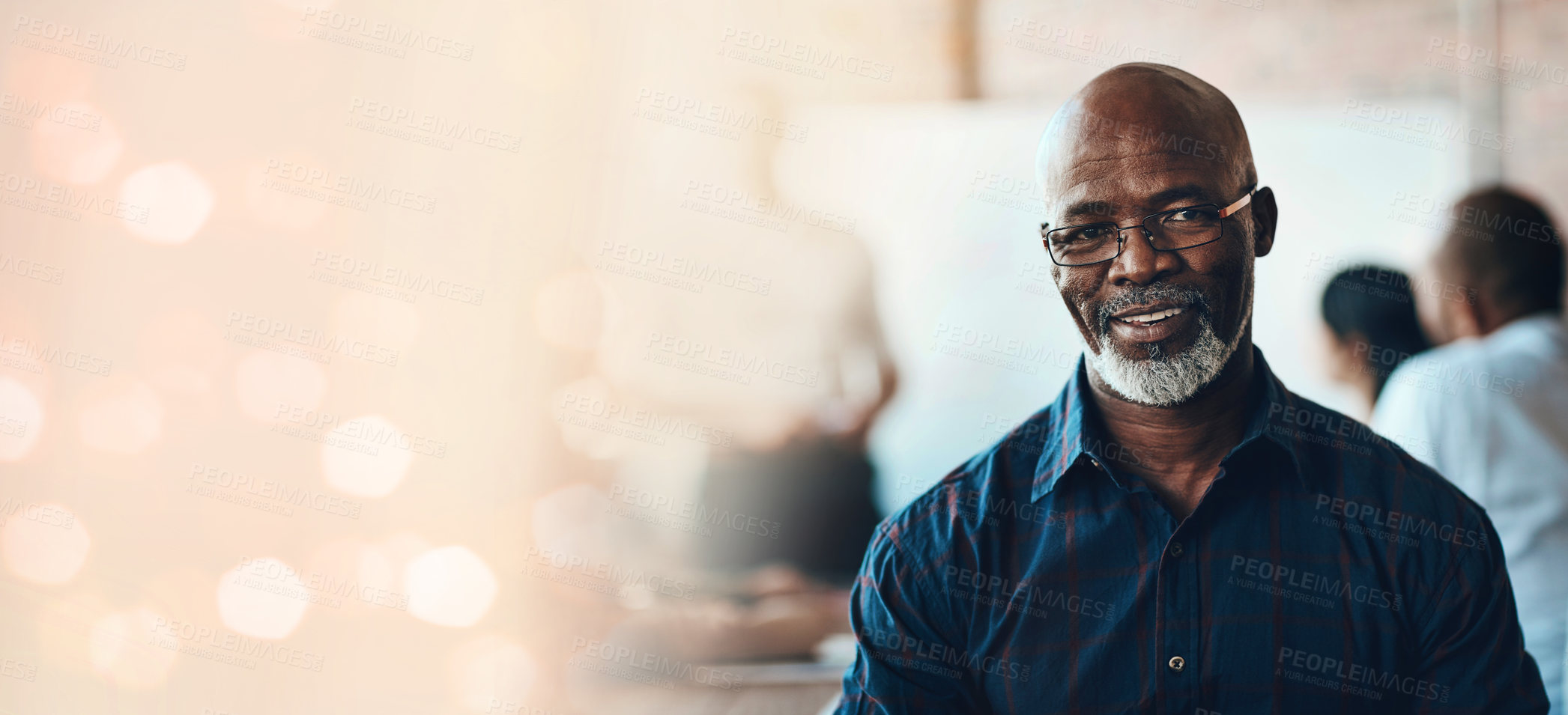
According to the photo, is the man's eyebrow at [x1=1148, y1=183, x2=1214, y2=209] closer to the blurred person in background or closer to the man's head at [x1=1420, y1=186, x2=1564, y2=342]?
the blurred person in background

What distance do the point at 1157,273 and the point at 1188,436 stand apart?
8.4 inches

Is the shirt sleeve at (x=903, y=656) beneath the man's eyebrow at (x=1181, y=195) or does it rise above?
beneath

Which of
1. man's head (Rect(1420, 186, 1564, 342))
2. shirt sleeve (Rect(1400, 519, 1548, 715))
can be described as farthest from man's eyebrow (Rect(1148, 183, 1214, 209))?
man's head (Rect(1420, 186, 1564, 342))

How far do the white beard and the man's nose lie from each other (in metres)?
0.02

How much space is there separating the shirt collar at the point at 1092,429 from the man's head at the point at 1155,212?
6cm

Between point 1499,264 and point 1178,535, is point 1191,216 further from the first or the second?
point 1499,264

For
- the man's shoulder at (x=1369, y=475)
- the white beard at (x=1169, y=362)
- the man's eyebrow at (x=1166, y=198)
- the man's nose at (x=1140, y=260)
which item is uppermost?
the man's eyebrow at (x=1166, y=198)

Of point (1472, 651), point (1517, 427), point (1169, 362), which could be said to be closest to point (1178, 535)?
point (1169, 362)

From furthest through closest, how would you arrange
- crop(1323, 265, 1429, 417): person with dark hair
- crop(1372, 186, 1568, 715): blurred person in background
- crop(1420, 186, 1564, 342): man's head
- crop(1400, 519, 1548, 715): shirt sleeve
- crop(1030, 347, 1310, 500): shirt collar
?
crop(1323, 265, 1429, 417): person with dark hair < crop(1420, 186, 1564, 342): man's head < crop(1372, 186, 1568, 715): blurred person in background < crop(1030, 347, 1310, 500): shirt collar < crop(1400, 519, 1548, 715): shirt sleeve

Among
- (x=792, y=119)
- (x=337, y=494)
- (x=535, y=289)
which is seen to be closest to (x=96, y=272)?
(x=337, y=494)

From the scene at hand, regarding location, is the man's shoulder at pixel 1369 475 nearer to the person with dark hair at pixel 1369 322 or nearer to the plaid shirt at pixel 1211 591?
the plaid shirt at pixel 1211 591

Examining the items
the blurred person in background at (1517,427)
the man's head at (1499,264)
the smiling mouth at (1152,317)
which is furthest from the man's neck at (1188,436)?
the man's head at (1499,264)

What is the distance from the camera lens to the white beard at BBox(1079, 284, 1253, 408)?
1.17 metres

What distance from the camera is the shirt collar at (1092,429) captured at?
3.91 ft
